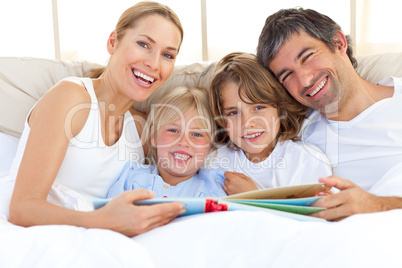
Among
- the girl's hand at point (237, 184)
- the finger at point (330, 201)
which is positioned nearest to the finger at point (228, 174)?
the girl's hand at point (237, 184)

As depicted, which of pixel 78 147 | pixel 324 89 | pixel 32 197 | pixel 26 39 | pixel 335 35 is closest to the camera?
pixel 32 197

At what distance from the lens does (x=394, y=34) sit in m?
2.94

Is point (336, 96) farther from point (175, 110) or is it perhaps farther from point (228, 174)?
point (175, 110)

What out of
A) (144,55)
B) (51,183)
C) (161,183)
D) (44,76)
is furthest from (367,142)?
(44,76)

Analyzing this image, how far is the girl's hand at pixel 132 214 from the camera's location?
0.98 meters

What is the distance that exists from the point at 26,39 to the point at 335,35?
2616 millimetres

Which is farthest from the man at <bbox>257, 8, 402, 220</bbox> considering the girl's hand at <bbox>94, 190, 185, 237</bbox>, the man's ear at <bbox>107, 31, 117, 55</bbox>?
the girl's hand at <bbox>94, 190, 185, 237</bbox>

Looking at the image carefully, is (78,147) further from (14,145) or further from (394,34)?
(394,34)

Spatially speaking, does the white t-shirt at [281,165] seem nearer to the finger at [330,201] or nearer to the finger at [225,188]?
the finger at [225,188]

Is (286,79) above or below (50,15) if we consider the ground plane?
below

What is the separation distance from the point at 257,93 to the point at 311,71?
0.23 metres

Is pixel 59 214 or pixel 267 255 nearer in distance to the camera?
pixel 267 255

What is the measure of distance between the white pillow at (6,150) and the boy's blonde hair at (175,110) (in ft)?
1.76

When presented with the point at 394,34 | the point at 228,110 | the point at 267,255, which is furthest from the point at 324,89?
the point at 394,34
